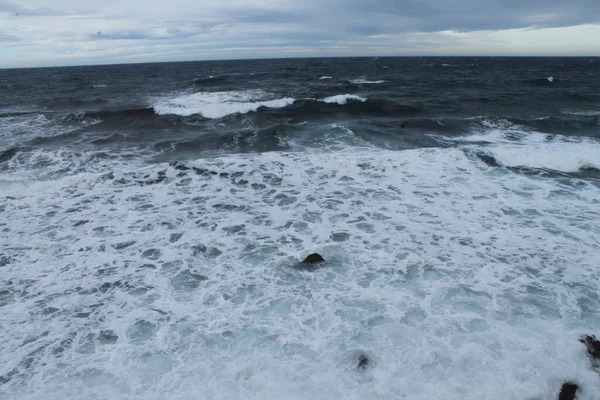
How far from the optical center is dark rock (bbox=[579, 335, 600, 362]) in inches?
212

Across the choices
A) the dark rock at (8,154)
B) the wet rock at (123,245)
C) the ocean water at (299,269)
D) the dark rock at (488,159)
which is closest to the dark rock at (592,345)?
the ocean water at (299,269)

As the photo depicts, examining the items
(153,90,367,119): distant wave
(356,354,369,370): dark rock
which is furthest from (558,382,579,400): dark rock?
(153,90,367,119): distant wave

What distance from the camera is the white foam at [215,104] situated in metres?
24.2

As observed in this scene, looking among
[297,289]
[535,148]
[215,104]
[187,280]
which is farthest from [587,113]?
[187,280]

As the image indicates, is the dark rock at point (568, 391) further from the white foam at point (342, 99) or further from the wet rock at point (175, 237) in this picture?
the white foam at point (342, 99)

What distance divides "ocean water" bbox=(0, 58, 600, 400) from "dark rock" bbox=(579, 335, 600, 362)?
6.2 inches

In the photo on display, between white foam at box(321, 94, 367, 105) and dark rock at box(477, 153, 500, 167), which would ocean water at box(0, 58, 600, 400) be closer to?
dark rock at box(477, 153, 500, 167)

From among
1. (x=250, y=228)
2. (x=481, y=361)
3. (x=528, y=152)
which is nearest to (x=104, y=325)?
(x=250, y=228)

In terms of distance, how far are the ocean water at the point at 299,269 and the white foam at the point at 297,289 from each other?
36 millimetres

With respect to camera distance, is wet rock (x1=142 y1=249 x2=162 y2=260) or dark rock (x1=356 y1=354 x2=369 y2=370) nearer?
dark rock (x1=356 y1=354 x2=369 y2=370)

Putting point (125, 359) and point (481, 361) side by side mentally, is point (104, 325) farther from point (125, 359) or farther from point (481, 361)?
point (481, 361)

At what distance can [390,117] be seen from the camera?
22.7 meters

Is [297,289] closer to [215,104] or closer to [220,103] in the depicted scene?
[215,104]

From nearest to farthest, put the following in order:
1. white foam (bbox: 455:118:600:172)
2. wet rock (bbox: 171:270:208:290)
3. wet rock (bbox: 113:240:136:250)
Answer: wet rock (bbox: 171:270:208:290), wet rock (bbox: 113:240:136:250), white foam (bbox: 455:118:600:172)
